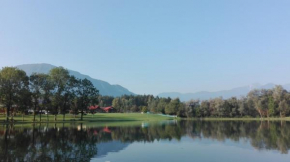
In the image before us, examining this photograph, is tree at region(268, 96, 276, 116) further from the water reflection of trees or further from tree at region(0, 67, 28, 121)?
tree at region(0, 67, 28, 121)

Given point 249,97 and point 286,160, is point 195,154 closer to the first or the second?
point 286,160

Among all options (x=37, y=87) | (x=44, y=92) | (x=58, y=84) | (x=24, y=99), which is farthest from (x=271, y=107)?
(x=24, y=99)

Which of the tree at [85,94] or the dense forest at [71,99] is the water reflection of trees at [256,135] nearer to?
the dense forest at [71,99]

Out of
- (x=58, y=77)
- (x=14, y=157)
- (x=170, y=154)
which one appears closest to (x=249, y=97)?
(x=58, y=77)

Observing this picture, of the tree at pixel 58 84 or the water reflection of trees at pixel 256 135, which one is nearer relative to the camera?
the water reflection of trees at pixel 256 135

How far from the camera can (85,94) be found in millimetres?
89688

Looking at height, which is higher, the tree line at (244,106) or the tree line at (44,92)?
the tree line at (44,92)

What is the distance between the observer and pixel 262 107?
11456 cm

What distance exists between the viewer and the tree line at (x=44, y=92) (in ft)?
224

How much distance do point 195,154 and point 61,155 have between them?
36.6 ft

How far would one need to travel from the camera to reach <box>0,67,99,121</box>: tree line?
68.2 m

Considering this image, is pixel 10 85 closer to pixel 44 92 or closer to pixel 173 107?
pixel 44 92

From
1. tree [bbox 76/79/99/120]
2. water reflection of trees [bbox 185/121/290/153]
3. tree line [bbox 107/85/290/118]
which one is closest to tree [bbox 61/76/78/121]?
tree [bbox 76/79/99/120]

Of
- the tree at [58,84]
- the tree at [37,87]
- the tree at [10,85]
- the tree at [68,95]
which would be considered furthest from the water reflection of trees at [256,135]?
the tree at [10,85]
